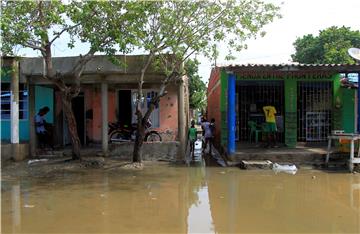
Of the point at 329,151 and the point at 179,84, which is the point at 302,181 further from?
the point at 179,84

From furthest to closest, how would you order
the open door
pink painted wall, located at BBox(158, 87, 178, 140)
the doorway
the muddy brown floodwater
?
the open door
the doorway
pink painted wall, located at BBox(158, 87, 178, 140)
the muddy brown floodwater

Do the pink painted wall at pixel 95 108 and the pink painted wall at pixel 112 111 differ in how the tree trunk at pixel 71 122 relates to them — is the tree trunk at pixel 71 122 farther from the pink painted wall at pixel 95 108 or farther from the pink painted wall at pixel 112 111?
the pink painted wall at pixel 95 108

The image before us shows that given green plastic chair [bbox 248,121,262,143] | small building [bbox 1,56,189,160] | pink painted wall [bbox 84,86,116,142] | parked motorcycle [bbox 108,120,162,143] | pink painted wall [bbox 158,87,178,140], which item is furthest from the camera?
pink painted wall [bbox 84,86,116,142]

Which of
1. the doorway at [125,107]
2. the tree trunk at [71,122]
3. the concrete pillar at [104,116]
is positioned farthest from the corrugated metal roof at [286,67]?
the doorway at [125,107]

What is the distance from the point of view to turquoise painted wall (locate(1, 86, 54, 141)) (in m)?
16.5

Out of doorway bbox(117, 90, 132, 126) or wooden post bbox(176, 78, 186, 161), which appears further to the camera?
doorway bbox(117, 90, 132, 126)

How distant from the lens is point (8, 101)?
16.2 meters

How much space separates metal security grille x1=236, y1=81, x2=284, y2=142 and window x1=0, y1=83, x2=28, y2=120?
8.10 metres

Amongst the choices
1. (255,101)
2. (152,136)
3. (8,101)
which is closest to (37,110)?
(8,101)

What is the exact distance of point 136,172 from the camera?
12.5 metres

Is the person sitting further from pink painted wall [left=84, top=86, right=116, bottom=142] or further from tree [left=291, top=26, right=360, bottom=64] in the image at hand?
tree [left=291, top=26, right=360, bottom=64]

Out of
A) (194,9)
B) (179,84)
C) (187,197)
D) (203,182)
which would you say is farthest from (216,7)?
(187,197)

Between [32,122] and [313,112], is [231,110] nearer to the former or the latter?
[313,112]

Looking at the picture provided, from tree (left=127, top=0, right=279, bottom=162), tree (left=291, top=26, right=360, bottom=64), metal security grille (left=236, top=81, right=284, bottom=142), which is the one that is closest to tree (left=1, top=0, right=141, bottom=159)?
tree (left=127, top=0, right=279, bottom=162)
